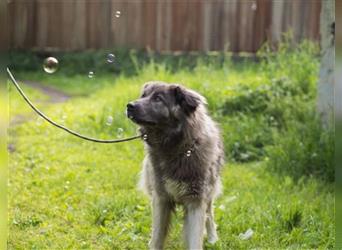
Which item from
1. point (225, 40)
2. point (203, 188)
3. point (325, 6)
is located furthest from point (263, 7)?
point (203, 188)

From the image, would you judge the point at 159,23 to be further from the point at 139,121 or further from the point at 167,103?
the point at 139,121

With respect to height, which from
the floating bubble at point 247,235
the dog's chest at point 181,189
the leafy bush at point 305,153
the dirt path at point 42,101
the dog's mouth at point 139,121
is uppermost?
the dog's mouth at point 139,121

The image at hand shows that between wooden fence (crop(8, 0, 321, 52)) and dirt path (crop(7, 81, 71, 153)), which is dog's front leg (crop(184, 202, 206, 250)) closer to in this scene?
dirt path (crop(7, 81, 71, 153))

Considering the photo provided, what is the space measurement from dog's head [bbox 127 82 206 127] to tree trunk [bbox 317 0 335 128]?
2.76m

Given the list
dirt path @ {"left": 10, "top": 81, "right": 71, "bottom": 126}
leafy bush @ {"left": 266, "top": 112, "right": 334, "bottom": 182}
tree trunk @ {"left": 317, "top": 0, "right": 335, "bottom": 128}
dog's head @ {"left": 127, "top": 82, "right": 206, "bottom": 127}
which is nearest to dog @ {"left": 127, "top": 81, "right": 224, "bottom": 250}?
dog's head @ {"left": 127, "top": 82, "right": 206, "bottom": 127}

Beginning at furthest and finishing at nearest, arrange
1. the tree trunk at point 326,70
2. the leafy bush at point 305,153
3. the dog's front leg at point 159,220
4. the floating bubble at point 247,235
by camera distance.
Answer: the tree trunk at point 326,70 → the leafy bush at point 305,153 → the floating bubble at point 247,235 → the dog's front leg at point 159,220

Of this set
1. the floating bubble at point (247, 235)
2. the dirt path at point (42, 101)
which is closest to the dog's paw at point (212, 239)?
the floating bubble at point (247, 235)

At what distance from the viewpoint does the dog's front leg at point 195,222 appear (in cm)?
379

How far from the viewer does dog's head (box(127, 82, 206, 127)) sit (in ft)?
11.7

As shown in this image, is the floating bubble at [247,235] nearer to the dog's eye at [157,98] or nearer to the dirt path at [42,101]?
the dog's eye at [157,98]

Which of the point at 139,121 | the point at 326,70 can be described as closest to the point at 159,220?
the point at 139,121

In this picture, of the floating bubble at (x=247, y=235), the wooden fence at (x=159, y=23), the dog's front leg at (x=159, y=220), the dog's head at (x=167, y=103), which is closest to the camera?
the dog's head at (x=167, y=103)

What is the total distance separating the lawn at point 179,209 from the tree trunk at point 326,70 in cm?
28

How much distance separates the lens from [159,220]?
394cm
